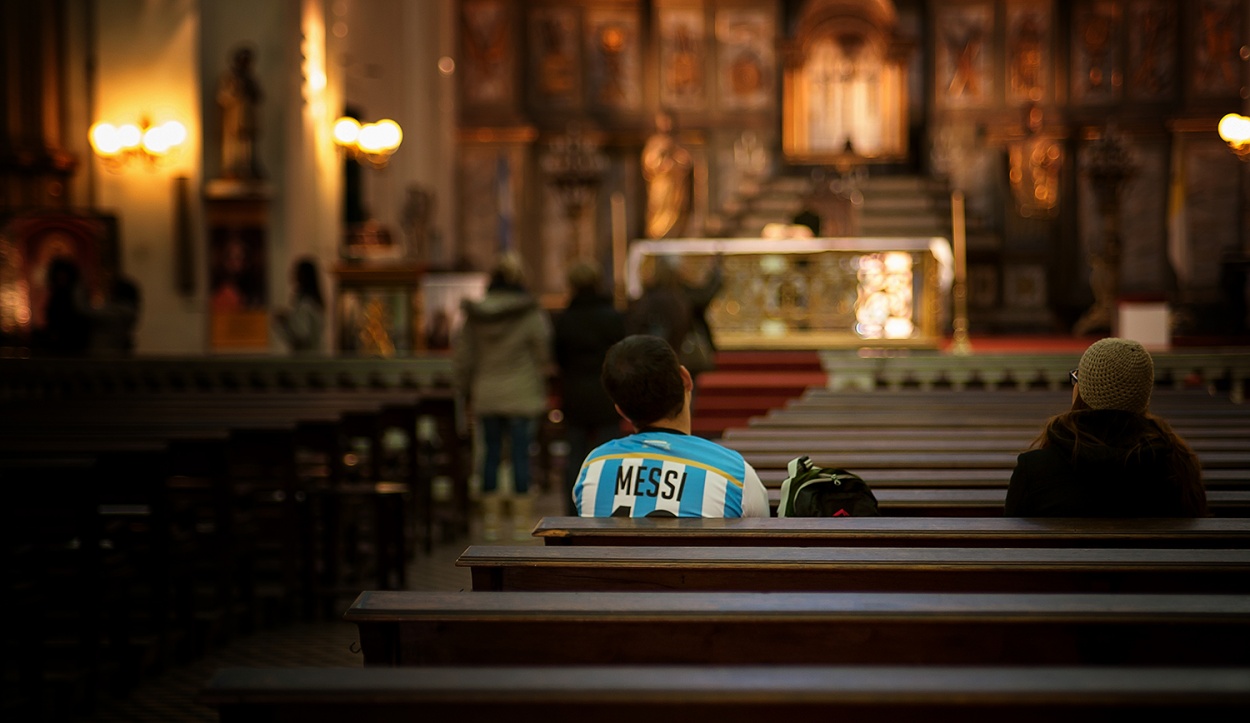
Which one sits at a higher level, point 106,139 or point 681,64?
point 681,64

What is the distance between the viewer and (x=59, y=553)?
5.19 metres

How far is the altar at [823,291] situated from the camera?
13508mm

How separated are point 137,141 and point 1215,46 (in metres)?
15.6

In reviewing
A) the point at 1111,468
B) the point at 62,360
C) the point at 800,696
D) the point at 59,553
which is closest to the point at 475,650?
the point at 800,696

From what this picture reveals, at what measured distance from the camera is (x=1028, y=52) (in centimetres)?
2044

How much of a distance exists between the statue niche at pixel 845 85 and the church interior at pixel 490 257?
0.18ft

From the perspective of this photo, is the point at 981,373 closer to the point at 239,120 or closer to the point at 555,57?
the point at 239,120

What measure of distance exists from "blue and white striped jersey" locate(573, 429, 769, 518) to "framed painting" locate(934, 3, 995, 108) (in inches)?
720

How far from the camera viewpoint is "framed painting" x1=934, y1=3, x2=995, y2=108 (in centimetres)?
2053

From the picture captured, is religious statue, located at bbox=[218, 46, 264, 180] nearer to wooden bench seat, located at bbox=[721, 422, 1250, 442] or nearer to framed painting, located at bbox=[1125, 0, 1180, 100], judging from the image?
wooden bench seat, located at bbox=[721, 422, 1250, 442]

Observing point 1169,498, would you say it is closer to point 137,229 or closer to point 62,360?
point 62,360

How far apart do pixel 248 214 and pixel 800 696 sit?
42.5 feet

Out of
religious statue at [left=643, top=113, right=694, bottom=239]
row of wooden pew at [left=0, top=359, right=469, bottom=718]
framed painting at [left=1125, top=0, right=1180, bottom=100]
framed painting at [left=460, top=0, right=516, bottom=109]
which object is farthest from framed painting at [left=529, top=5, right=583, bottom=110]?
row of wooden pew at [left=0, top=359, right=469, bottom=718]

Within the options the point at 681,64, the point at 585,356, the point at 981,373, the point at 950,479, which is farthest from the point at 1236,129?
the point at 681,64
